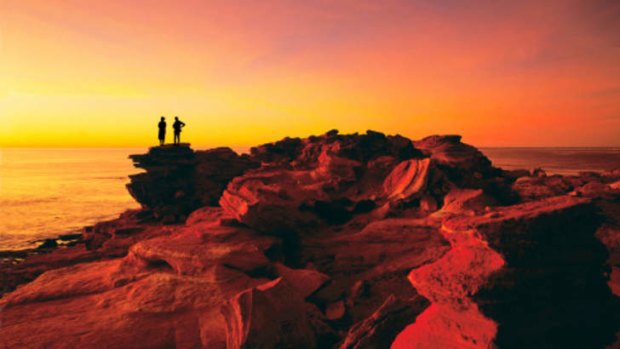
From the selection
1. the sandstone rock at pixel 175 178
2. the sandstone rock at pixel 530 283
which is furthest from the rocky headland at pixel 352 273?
the sandstone rock at pixel 175 178

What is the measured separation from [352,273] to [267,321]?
16.0ft

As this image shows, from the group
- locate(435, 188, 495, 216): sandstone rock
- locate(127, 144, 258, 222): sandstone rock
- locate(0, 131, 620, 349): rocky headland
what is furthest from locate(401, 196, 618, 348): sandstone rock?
locate(127, 144, 258, 222): sandstone rock

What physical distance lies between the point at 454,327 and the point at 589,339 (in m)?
1.60

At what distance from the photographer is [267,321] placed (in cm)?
648

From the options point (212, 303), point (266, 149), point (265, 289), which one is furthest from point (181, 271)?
point (266, 149)

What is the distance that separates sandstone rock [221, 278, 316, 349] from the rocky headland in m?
0.02

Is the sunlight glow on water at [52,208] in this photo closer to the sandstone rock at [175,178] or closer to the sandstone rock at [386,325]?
the sandstone rock at [175,178]

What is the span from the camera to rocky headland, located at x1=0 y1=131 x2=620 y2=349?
14.7 feet

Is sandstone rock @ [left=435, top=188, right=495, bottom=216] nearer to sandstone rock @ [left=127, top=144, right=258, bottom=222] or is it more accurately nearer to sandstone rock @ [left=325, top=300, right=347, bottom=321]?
sandstone rock @ [left=325, top=300, right=347, bottom=321]

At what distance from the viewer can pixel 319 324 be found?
7.56 metres

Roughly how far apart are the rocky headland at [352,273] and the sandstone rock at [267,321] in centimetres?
2

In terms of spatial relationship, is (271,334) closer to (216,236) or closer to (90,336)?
(90,336)

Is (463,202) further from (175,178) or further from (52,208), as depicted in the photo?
(52,208)

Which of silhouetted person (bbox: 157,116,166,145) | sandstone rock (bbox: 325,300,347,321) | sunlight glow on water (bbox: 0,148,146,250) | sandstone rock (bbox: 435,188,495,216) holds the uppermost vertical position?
silhouetted person (bbox: 157,116,166,145)
